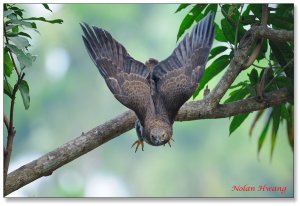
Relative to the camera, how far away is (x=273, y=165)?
3102 mm

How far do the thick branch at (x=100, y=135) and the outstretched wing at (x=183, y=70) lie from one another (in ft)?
0.20

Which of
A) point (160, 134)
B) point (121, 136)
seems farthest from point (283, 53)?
point (121, 136)

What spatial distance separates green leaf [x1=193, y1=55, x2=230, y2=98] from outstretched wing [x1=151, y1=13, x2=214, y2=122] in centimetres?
11

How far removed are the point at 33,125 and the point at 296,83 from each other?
6.42 feet

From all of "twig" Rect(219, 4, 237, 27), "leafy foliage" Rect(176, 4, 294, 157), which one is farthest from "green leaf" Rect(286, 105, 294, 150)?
"twig" Rect(219, 4, 237, 27)

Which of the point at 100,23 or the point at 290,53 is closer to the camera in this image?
the point at 290,53

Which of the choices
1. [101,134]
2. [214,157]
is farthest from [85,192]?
[214,157]

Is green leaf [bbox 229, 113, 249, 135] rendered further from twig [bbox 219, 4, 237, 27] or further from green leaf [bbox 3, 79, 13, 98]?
green leaf [bbox 3, 79, 13, 98]

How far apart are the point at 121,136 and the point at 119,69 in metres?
1.82

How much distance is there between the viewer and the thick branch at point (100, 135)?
2158 mm

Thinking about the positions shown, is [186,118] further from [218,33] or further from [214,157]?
[214,157]

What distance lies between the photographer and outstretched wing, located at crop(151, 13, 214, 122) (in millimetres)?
2283

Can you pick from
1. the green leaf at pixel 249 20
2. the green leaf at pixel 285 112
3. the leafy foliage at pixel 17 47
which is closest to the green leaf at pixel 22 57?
the leafy foliage at pixel 17 47

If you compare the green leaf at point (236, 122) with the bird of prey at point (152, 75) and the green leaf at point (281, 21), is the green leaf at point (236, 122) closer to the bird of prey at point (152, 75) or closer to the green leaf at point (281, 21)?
the bird of prey at point (152, 75)
